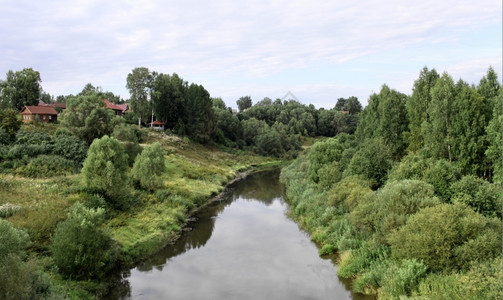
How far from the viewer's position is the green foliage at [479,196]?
24.5 m

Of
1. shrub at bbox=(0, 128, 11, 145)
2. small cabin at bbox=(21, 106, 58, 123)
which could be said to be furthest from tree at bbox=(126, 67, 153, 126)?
shrub at bbox=(0, 128, 11, 145)

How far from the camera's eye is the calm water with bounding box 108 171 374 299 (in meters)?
23.6

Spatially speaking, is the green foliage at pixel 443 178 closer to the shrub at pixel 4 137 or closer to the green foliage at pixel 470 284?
the green foliage at pixel 470 284

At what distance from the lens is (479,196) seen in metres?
25.0

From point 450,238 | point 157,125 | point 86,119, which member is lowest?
point 450,238

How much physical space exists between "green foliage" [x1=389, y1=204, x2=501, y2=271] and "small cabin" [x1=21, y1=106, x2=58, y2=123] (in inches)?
2463

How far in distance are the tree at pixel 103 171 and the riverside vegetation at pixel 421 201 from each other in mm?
18881

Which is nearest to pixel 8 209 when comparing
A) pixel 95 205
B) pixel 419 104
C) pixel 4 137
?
pixel 95 205

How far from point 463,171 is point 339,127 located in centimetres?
11063

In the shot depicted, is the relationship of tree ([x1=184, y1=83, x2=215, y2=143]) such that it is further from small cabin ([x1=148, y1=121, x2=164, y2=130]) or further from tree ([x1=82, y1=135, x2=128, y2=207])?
tree ([x1=82, y1=135, x2=128, y2=207])

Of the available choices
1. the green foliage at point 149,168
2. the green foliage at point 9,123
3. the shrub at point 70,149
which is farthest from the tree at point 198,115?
the green foliage at point 149,168

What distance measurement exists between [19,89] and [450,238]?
76.6m

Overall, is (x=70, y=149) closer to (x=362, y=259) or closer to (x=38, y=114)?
(x=38, y=114)

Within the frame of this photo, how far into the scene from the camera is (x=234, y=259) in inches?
1165
